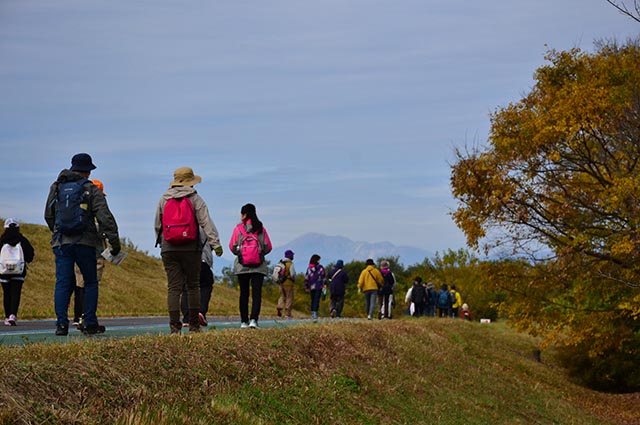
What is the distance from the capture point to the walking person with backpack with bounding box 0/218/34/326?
1720 cm

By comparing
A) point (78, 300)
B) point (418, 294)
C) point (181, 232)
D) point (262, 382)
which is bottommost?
point (262, 382)

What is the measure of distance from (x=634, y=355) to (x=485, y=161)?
13519 millimetres

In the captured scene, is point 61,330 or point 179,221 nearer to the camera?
point 179,221

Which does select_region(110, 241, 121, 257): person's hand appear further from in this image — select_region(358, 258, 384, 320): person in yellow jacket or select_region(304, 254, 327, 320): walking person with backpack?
select_region(304, 254, 327, 320): walking person with backpack

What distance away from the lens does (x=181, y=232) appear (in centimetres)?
1161

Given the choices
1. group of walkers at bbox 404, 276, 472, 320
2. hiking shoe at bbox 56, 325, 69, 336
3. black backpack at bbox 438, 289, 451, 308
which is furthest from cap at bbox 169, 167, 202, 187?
black backpack at bbox 438, 289, 451, 308

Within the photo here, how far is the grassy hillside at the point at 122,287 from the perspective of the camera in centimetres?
3338

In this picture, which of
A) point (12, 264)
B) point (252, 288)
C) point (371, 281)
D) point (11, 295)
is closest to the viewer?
point (252, 288)

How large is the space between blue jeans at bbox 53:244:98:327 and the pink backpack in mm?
2842

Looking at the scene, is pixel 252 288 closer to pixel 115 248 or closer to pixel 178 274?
pixel 178 274

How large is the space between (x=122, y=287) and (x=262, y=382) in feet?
106

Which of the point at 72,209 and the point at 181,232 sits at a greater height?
the point at 72,209

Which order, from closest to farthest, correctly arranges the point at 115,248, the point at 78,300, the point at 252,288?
the point at 115,248 → the point at 252,288 → the point at 78,300

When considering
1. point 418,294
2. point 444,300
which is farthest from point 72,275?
point 444,300
